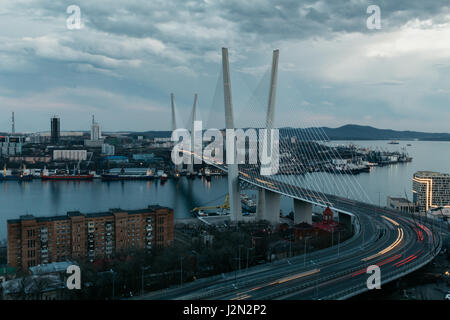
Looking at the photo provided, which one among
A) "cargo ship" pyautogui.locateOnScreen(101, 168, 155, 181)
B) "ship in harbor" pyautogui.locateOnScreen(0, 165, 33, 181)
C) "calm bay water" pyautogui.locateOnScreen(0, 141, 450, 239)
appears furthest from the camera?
"cargo ship" pyautogui.locateOnScreen(101, 168, 155, 181)

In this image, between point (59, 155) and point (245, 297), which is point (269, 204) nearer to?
point (245, 297)

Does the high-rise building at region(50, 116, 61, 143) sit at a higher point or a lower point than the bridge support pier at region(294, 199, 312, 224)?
higher

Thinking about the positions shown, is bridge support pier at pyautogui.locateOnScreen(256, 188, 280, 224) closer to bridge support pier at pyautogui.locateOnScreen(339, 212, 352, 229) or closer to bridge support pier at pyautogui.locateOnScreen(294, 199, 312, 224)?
bridge support pier at pyautogui.locateOnScreen(294, 199, 312, 224)

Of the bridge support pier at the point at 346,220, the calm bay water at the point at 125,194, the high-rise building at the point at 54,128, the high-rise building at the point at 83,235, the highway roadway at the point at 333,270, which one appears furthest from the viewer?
the high-rise building at the point at 54,128

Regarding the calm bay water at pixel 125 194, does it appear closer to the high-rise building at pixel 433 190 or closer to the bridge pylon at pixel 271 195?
the high-rise building at pixel 433 190

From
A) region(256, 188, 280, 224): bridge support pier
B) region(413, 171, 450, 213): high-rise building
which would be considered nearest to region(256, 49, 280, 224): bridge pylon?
region(256, 188, 280, 224): bridge support pier

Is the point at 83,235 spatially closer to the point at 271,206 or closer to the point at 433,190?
the point at 271,206

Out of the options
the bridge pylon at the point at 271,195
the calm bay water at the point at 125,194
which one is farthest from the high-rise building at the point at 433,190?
the bridge pylon at the point at 271,195
